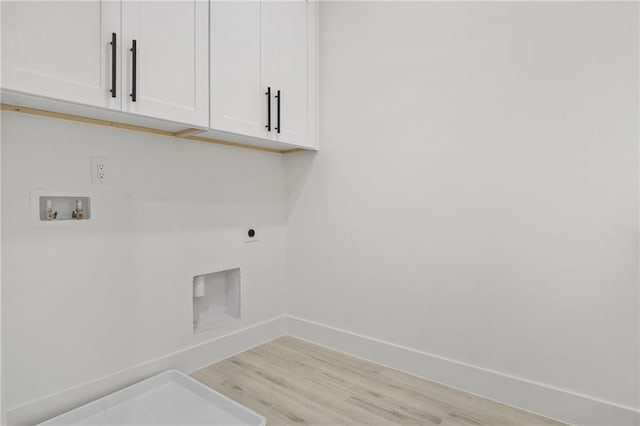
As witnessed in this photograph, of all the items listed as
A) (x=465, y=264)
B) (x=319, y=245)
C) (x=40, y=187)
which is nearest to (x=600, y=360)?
(x=465, y=264)

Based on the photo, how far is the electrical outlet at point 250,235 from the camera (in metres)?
2.31

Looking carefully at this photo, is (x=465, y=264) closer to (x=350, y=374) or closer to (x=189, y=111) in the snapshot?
(x=350, y=374)

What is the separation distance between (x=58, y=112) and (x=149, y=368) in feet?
4.12

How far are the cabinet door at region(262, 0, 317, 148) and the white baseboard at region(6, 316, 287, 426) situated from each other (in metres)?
1.24

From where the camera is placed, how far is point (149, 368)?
182 centimetres

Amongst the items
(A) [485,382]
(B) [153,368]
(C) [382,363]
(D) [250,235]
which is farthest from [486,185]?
(B) [153,368]

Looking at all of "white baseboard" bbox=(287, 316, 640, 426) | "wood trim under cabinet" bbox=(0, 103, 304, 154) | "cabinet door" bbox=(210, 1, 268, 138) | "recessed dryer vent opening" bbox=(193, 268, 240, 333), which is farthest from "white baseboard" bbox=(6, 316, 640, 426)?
"cabinet door" bbox=(210, 1, 268, 138)

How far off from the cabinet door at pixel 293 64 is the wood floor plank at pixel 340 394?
1.31 meters

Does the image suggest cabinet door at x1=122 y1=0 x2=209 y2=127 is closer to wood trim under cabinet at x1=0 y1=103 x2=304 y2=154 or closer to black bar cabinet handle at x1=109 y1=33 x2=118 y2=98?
black bar cabinet handle at x1=109 y1=33 x2=118 y2=98

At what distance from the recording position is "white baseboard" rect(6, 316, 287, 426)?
1.46 meters

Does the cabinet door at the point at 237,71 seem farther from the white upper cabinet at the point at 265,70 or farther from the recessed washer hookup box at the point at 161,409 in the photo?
the recessed washer hookup box at the point at 161,409

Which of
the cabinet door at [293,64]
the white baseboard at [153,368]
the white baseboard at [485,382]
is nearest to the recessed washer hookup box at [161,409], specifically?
the white baseboard at [153,368]

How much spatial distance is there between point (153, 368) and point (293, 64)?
6.04 ft

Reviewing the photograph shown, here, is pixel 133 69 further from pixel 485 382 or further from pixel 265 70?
pixel 485 382
